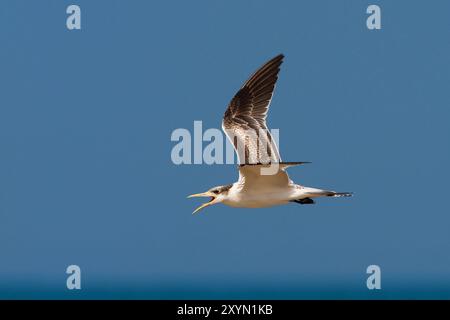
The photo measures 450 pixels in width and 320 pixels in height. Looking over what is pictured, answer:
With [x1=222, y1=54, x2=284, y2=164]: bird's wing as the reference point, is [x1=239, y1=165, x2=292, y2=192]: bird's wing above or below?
below

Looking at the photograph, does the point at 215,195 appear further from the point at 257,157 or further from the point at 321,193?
the point at 321,193

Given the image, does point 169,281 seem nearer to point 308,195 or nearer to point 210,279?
point 210,279

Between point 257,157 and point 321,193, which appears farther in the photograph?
point 257,157

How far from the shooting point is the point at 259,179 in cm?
1336

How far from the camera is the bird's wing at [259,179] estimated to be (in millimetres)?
13156

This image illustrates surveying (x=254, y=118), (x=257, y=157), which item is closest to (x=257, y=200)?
(x=257, y=157)

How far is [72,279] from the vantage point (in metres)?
17.8

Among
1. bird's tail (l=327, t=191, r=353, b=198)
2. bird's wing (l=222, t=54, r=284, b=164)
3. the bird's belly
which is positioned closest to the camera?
bird's tail (l=327, t=191, r=353, b=198)

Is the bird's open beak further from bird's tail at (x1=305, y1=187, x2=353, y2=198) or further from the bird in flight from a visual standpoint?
bird's tail at (x1=305, y1=187, x2=353, y2=198)

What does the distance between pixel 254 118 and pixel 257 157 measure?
0.98 meters

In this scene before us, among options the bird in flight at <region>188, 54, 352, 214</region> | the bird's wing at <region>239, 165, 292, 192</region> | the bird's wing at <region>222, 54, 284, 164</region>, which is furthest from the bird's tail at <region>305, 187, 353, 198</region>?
the bird's wing at <region>222, 54, 284, 164</region>

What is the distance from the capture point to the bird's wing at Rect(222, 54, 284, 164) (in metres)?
13.8

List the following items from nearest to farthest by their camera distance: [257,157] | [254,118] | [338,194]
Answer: [338,194]
[257,157]
[254,118]

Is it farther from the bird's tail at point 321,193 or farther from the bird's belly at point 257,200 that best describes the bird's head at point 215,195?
the bird's tail at point 321,193
